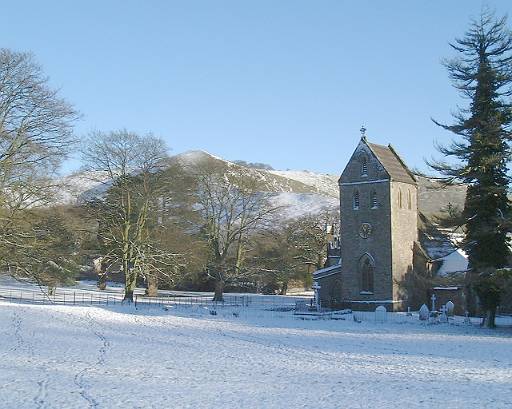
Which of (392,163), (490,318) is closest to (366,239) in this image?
(392,163)

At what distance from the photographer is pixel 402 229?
46.3 metres

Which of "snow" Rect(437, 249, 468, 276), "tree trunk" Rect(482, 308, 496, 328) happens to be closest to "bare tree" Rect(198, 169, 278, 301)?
"snow" Rect(437, 249, 468, 276)

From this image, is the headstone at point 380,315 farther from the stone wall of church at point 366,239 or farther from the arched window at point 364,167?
the arched window at point 364,167

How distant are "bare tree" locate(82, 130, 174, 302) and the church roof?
1659 centimetres

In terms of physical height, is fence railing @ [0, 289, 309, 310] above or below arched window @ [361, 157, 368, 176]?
below

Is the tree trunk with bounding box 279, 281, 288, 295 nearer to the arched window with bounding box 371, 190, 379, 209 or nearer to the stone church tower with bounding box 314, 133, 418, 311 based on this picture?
the stone church tower with bounding box 314, 133, 418, 311

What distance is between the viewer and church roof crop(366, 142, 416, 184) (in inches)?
1827

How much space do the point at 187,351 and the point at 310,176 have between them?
162594mm

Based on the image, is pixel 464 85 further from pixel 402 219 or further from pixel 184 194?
pixel 184 194

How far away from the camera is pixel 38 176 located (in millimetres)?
36250

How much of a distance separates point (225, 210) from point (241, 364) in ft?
122

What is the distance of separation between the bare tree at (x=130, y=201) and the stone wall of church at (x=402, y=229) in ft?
56.4

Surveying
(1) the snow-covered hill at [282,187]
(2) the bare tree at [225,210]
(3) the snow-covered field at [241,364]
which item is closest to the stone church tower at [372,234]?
(1) the snow-covered hill at [282,187]

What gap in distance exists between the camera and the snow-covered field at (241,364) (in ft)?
46.0
